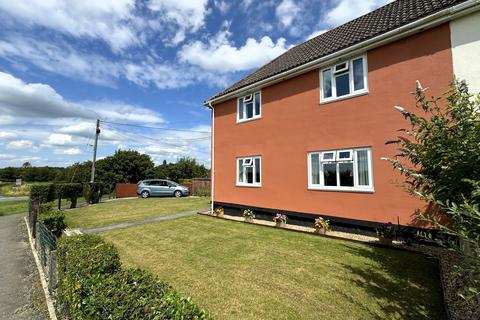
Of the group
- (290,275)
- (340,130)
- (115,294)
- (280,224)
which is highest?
(340,130)

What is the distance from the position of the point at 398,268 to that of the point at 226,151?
9.69 m

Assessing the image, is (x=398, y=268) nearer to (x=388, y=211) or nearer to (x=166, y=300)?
(x=388, y=211)

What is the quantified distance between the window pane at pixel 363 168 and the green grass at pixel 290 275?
2112 mm

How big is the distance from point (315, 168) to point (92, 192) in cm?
1878

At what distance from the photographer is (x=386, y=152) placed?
26.5 ft

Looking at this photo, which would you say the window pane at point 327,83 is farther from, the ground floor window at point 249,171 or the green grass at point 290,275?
the green grass at point 290,275

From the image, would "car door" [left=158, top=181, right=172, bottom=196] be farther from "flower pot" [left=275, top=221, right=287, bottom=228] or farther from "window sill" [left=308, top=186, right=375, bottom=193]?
"window sill" [left=308, top=186, right=375, bottom=193]

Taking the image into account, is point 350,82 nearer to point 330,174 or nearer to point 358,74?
point 358,74

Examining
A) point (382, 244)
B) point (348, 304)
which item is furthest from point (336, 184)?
point (348, 304)

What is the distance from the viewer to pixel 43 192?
17078 millimetres

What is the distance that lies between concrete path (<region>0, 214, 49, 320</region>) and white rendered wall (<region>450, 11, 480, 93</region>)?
10.8 m

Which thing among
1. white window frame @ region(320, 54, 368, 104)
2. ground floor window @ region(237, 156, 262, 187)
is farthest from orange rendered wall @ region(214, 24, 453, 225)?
ground floor window @ region(237, 156, 262, 187)

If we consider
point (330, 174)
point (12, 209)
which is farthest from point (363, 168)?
point (12, 209)

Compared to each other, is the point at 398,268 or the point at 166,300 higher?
the point at 166,300
